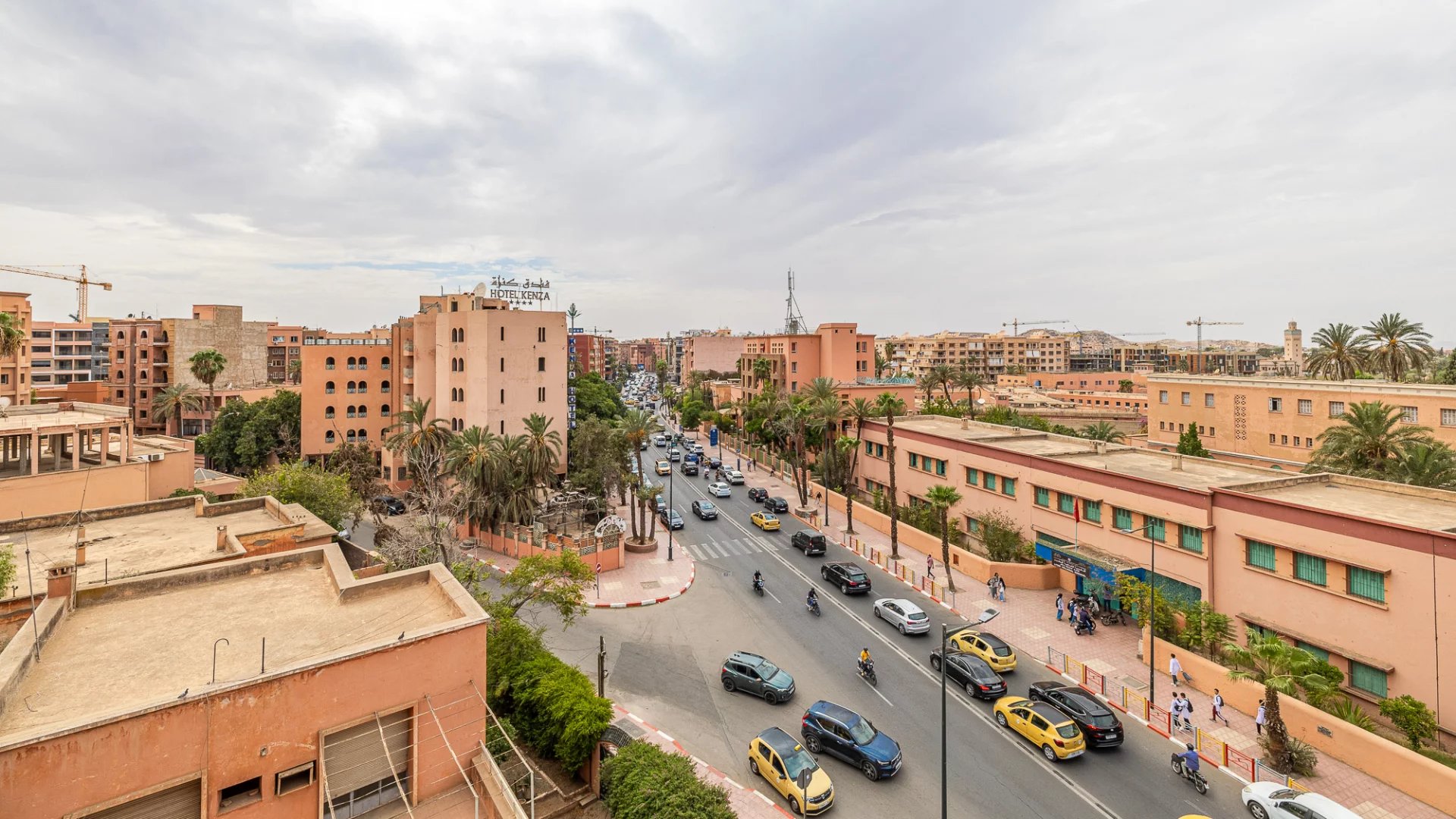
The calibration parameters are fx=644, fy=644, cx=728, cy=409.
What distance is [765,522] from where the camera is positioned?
46.9 metres

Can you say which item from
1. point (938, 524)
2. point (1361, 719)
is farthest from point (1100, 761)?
point (938, 524)

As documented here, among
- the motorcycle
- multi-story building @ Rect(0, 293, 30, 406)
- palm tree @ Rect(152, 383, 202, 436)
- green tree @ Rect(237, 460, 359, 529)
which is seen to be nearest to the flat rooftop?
the motorcycle

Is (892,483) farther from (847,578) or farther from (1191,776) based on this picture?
(1191,776)

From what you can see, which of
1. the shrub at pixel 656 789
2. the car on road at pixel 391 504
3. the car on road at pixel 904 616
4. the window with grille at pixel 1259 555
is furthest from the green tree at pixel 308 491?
the window with grille at pixel 1259 555

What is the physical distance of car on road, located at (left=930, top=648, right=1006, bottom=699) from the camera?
75.8ft

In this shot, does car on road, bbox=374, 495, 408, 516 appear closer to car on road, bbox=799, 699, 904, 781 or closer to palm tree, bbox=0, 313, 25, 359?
palm tree, bbox=0, 313, 25, 359

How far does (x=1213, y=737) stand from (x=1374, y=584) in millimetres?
8039

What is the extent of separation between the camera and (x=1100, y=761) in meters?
19.5

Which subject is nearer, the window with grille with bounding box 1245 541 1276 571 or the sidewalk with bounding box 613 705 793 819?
the sidewalk with bounding box 613 705 793 819

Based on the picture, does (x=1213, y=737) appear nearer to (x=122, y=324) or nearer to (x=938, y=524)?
(x=938, y=524)

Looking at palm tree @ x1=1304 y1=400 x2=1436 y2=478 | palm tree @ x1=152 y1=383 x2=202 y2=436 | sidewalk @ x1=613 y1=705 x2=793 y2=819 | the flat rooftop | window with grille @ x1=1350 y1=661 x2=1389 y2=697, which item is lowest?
sidewalk @ x1=613 y1=705 x2=793 y2=819

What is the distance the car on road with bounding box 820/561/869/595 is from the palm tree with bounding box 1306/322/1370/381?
5086 cm

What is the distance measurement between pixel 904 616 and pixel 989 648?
4.31 metres

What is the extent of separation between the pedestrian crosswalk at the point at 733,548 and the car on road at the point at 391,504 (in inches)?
945
